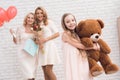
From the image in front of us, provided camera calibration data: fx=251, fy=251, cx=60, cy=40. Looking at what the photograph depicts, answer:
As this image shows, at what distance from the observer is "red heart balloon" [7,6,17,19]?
7.65 feet

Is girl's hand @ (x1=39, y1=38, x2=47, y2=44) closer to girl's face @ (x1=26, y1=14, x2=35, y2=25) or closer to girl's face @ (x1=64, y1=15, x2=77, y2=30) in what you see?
girl's face @ (x1=26, y1=14, x2=35, y2=25)

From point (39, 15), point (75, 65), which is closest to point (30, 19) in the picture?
point (39, 15)

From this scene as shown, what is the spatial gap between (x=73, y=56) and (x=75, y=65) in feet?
0.18

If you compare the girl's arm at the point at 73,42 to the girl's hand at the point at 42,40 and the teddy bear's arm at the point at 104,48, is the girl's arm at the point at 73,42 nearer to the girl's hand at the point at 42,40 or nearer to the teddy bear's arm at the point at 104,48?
the teddy bear's arm at the point at 104,48

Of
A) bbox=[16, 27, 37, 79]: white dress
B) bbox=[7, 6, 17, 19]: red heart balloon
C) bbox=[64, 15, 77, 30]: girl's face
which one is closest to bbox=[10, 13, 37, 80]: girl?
bbox=[16, 27, 37, 79]: white dress

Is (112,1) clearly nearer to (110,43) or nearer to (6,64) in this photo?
(110,43)

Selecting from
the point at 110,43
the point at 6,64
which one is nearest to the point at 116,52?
the point at 110,43

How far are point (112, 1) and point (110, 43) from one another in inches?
15.9

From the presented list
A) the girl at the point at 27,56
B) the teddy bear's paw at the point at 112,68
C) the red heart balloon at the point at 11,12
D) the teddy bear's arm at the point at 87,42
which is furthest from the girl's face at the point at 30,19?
the teddy bear's paw at the point at 112,68

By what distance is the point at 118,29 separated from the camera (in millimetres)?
2389

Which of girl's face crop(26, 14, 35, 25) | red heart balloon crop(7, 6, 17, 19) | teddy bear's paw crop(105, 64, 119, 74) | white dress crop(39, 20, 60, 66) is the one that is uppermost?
red heart balloon crop(7, 6, 17, 19)

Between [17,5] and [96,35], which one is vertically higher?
[17,5]

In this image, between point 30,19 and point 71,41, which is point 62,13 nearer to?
point 30,19

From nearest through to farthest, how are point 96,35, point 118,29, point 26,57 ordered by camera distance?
point 96,35 → point 26,57 → point 118,29
